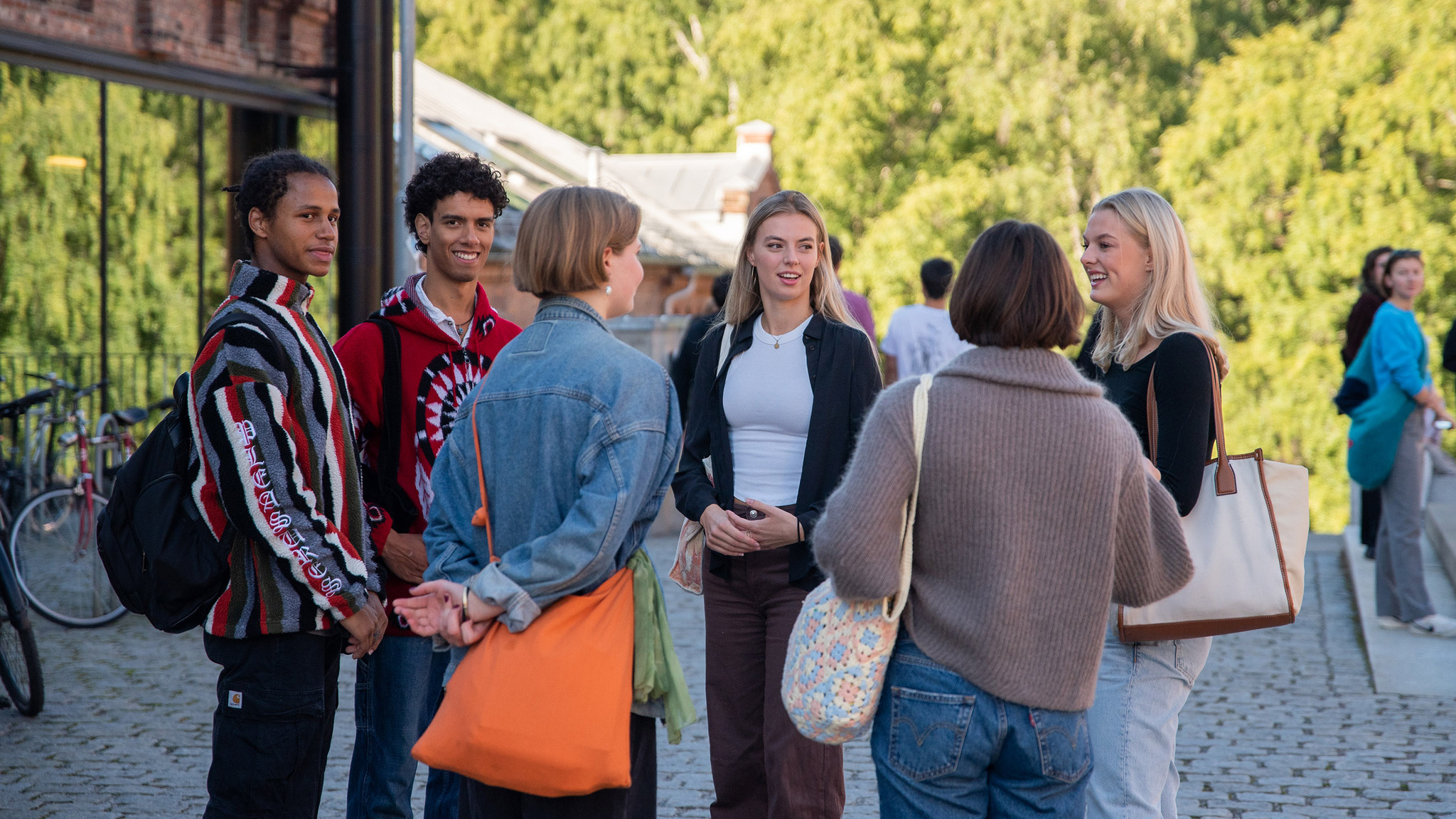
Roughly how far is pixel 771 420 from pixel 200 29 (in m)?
8.83

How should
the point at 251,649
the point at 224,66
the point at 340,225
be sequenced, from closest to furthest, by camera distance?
the point at 251,649 < the point at 340,225 < the point at 224,66

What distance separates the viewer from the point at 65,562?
25.9 ft

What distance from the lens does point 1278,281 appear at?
2555cm

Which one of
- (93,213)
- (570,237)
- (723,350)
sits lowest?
(723,350)

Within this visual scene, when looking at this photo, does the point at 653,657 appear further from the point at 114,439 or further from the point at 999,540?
the point at 114,439

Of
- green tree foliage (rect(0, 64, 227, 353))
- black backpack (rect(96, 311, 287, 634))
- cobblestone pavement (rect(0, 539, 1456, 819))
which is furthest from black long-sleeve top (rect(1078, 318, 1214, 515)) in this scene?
green tree foliage (rect(0, 64, 227, 353))

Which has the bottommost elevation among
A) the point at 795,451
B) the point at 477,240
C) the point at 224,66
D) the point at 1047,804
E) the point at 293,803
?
the point at 293,803

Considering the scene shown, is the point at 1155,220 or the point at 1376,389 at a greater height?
the point at 1155,220

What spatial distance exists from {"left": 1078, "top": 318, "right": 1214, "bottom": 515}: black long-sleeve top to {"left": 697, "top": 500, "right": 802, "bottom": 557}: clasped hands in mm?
950

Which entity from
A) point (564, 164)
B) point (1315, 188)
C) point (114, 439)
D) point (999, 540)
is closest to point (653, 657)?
point (999, 540)

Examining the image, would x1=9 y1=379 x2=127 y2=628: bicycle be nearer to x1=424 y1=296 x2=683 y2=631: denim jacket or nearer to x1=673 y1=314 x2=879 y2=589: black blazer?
x1=673 y1=314 x2=879 y2=589: black blazer

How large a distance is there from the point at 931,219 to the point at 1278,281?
799cm

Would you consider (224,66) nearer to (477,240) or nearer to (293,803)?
(477,240)

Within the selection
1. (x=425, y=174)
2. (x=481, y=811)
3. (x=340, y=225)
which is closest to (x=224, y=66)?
(x=340, y=225)
